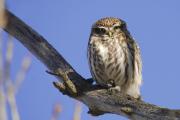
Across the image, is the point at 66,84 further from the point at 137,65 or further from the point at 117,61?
the point at 137,65

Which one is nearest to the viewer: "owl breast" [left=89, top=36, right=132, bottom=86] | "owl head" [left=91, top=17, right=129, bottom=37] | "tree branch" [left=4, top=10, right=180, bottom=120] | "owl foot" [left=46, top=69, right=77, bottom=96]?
"tree branch" [left=4, top=10, right=180, bottom=120]

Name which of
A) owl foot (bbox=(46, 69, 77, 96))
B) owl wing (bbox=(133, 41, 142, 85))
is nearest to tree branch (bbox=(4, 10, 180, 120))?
owl foot (bbox=(46, 69, 77, 96))

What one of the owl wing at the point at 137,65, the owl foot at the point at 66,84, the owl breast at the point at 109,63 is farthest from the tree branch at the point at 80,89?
the owl wing at the point at 137,65

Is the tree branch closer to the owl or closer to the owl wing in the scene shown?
the owl

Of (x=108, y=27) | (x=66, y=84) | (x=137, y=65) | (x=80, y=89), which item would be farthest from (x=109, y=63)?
(x=66, y=84)

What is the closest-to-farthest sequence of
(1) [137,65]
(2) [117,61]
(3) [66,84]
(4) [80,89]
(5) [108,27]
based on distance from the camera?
(3) [66,84], (4) [80,89], (2) [117,61], (1) [137,65], (5) [108,27]

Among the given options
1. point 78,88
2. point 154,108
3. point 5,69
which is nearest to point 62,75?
point 78,88
